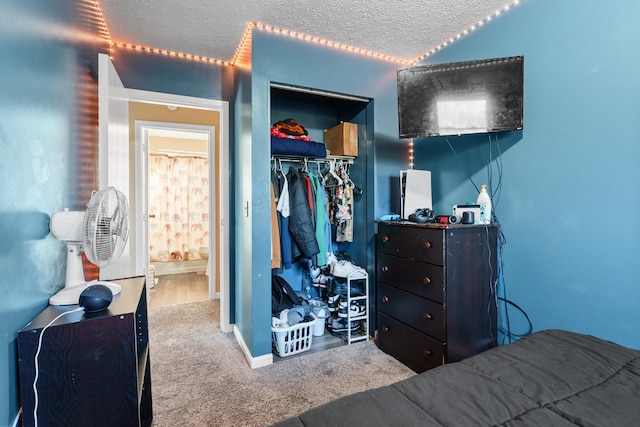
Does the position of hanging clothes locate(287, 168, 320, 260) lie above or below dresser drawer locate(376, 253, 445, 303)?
above

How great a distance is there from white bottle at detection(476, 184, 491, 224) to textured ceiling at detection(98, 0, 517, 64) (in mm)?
1229

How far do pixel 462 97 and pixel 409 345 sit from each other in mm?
1730

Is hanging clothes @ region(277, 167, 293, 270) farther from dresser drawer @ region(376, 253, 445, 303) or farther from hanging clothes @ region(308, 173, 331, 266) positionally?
dresser drawer @ region(376, 253, 445, 303)

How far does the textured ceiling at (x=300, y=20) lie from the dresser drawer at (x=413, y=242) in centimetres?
147

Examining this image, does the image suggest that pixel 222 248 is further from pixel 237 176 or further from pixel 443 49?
pixel 443 49

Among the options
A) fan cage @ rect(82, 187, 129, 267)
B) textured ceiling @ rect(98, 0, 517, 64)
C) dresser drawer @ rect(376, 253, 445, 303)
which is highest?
textured ceiling @ rect(98, 0, 517, 64)

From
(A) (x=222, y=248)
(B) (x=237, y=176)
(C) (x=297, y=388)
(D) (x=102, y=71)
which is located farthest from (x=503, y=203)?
(D) (x=102, y=71)

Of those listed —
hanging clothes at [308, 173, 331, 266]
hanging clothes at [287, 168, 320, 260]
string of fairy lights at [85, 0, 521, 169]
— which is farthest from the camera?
hanging clothes at [308, 173, 331, 266]

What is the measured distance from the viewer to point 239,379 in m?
2.00

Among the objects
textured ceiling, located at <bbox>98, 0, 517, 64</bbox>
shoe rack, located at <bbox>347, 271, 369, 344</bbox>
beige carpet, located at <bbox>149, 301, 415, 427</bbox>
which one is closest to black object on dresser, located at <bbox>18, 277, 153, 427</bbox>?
beige carpet, located at <bbox>149, 301, 415, 427</bbox>

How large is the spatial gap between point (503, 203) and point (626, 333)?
90cm

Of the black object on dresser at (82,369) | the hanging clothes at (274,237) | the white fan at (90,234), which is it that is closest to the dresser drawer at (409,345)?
the hanging clothes at (274,237)

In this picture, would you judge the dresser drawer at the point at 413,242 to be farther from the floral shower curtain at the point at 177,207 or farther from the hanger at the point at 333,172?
the floral shower curtain at the point at 177,207

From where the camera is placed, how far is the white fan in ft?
3.69
